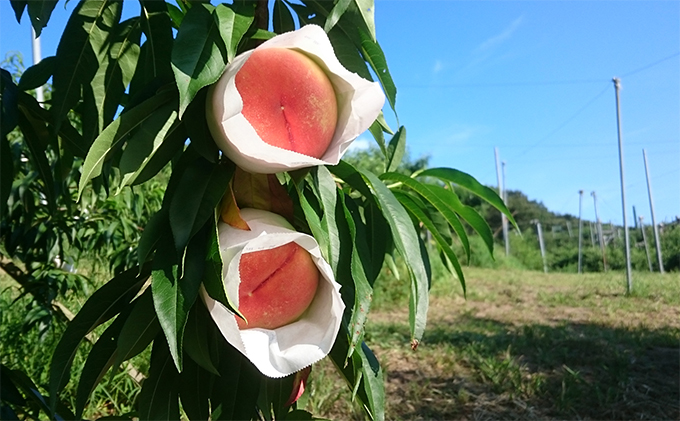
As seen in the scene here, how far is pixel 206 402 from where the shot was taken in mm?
601

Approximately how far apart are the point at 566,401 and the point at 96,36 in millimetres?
2510

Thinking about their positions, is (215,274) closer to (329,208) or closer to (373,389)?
(329,208)

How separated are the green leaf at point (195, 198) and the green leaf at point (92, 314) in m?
0.13

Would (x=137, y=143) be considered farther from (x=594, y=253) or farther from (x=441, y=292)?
(x=594, y=253)

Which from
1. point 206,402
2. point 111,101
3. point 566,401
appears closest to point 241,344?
point 206,402

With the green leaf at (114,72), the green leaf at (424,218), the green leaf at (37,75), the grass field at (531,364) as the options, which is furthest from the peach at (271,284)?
the grass field at (531,364)

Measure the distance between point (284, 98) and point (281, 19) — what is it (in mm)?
234

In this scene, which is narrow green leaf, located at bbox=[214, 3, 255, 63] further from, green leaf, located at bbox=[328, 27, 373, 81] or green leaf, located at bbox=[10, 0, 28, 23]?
green leaf, located at bbox=[10, 0, 28, 23]

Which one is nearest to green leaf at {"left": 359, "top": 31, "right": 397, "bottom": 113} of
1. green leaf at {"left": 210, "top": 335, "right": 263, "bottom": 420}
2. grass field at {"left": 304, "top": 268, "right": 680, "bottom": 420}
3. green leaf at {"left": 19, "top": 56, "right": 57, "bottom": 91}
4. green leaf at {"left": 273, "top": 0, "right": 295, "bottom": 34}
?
green leaf at {"left": 273, "top": 0, "right": 295, "bottom": 34}

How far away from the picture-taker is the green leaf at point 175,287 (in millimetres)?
432

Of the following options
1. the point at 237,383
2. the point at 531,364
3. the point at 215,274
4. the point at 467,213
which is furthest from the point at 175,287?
the point at 531,364

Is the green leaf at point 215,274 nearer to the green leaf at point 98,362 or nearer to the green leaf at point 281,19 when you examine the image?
Answer: the green leaf at point 98,362

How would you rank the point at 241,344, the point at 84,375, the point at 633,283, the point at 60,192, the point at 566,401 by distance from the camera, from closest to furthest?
the point at 241,344 < the point at 84,375 < the point at 60,192 < the point at 566,401 < the point at 633,283

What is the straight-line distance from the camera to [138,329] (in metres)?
0.51
